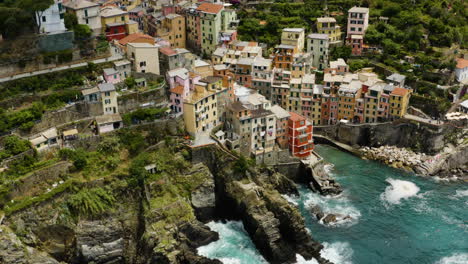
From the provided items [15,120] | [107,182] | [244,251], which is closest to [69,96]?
[15,120]

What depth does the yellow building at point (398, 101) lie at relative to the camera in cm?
7300

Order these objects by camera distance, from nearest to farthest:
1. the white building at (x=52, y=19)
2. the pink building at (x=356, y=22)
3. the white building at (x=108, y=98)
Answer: the white building at (x=108, y=98) < the white building at (x=52, y=19) < the pink building at (x=356, y=22)

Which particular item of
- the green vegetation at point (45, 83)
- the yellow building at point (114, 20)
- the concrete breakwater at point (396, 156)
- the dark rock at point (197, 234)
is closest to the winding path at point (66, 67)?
the green vegetation at point (45, 83)

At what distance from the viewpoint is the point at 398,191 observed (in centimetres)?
6525

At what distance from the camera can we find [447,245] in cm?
5628

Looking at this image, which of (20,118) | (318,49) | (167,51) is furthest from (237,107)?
(318,49)

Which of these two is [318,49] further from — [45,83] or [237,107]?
[45,83]

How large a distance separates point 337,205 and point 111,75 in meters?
31.0

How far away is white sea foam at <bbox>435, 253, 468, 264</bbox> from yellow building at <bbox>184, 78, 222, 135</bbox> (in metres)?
29.9

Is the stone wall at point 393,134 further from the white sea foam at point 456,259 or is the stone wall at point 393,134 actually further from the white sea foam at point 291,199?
the white sea foam at point 456,259

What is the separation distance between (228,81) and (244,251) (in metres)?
23.0

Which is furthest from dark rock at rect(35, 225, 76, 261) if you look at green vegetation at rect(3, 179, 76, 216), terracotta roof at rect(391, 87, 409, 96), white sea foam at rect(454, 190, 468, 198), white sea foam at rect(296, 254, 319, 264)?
terracotta roof at rect(391, 87, 409, 96)

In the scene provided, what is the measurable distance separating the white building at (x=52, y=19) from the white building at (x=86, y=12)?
11.0ft

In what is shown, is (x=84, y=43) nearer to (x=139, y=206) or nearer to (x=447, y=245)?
(x=139, y=206)
